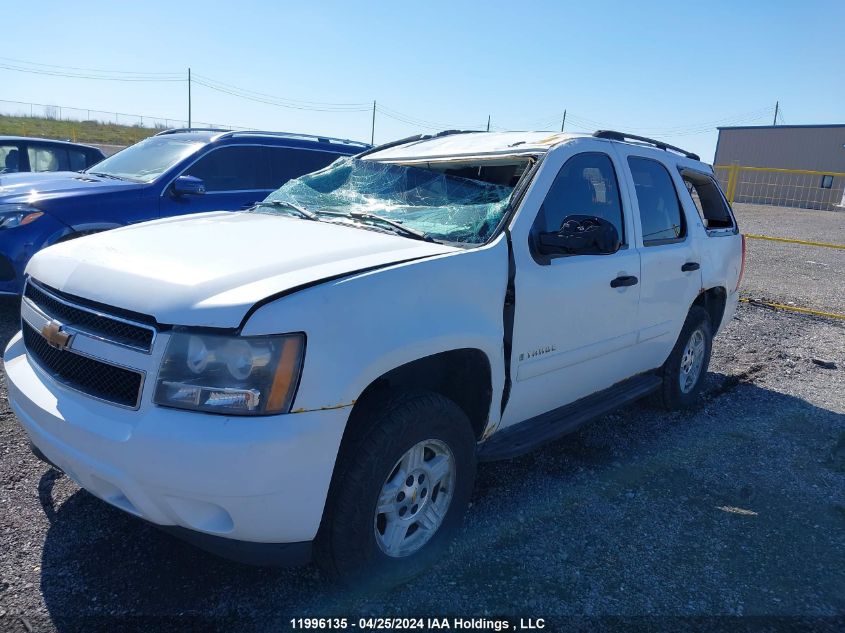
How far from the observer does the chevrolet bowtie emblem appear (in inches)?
97.6

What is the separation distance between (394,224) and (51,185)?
14.6ft

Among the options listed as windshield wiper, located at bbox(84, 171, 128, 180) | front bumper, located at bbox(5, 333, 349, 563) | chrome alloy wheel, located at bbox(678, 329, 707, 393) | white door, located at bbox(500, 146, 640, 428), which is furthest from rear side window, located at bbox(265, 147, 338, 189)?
front bumper, located at bbox(5, 333, 349, 563)

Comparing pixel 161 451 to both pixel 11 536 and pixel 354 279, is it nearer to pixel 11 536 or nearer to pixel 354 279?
pixel 354 279

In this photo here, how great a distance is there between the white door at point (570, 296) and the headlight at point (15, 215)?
456cm

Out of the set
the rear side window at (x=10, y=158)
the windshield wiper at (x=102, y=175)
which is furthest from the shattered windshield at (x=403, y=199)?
the rear side window at (x=10, y=158)

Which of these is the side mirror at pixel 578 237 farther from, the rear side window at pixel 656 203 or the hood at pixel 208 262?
the rear side window at pixel 656 203

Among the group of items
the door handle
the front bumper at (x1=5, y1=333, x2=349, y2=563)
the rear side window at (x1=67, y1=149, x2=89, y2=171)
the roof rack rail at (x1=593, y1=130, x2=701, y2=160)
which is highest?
the roof rack rail at (x1=593, y1=130, x2=701, y2=160)

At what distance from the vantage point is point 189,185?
244 inches

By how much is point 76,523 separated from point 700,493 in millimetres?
3289

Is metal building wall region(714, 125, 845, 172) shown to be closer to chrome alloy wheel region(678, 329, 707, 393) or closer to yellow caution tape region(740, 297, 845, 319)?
yellow caution tape region(740, 297, 845, 319)

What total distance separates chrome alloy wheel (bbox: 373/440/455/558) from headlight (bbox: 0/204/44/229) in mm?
4624

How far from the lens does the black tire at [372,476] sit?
95.6 inches

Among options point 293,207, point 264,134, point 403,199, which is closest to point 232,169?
point 264,134

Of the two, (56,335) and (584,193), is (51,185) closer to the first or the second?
(56,335)
